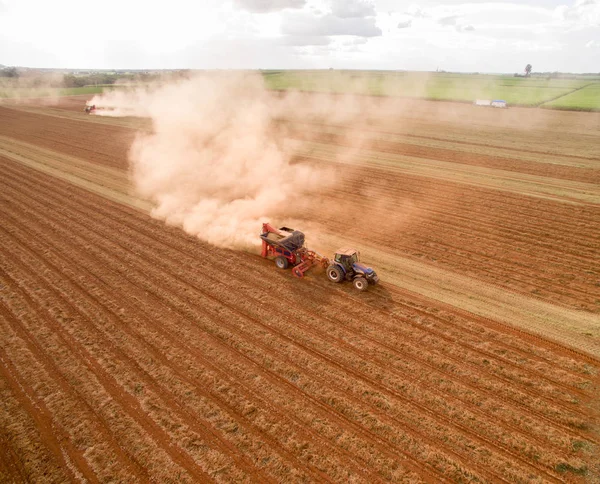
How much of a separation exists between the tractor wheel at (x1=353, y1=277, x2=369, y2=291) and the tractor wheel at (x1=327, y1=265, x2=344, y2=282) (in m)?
0.63

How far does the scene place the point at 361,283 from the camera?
1442cm

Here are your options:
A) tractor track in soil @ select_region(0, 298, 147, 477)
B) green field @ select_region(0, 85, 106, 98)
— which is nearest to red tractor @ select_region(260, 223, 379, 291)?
tractor track in soil @ select_region(0, 298, 147, 477)

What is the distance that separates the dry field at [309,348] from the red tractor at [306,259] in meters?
0.53

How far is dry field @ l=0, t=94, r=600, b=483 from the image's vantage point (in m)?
8.43

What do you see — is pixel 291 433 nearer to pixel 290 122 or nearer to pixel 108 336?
pixel 108 336

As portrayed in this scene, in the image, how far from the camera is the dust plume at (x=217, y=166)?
20469 mm

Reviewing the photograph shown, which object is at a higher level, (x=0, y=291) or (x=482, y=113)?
(x=482, y=113)

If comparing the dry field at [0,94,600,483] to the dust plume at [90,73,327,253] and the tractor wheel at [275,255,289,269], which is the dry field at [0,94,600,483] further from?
the dust plume at [90,73,327,253]

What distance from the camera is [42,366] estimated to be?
427 inches

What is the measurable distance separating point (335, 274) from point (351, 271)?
0.69 m

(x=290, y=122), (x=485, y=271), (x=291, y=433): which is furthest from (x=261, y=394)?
(x=290, y=122)

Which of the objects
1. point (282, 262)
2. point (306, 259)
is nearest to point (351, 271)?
point (306, 259)

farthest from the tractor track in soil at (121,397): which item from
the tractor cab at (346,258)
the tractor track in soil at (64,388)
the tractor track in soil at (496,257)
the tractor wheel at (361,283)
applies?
the tractor track in soil at (496,257)

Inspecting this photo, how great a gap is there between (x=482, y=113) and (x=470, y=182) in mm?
42551
